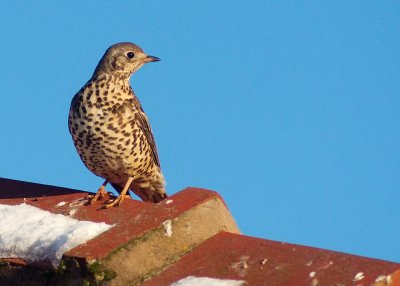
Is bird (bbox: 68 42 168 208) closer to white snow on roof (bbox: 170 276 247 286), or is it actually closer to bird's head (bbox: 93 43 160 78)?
bird's head (bbox: 93 43 160 78)

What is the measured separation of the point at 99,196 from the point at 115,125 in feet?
4.59

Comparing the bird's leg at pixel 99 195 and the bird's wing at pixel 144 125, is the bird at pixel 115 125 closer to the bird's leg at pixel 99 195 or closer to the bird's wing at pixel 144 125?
the bird's wing at pixel 144 125

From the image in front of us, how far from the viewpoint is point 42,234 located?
4910 mm

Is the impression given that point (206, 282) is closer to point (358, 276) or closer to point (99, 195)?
point (358, 276)

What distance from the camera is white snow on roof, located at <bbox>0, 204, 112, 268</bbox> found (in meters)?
4.69

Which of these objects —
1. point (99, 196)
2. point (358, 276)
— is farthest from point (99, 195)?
point (358, 276)

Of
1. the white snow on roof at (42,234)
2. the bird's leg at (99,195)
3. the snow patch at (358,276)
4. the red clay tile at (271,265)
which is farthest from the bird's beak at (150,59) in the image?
the snow patch at (358,276)

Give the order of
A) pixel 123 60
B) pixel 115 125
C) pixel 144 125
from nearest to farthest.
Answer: pixel 115 125 → pixel 144 125 → pixel 123 60

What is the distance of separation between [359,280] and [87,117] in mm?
3824

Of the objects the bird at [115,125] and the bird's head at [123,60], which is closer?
the bird at [115,125]

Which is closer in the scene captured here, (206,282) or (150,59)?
(206,282)

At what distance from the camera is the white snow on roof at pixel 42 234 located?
4.69m

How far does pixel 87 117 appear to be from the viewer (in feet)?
24.2

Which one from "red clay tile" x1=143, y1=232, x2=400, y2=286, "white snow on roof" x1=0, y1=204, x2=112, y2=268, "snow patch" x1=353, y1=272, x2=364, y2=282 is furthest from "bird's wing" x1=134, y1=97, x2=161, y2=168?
"snow patch" x1=353, y1=272, x2=364, y2=282
